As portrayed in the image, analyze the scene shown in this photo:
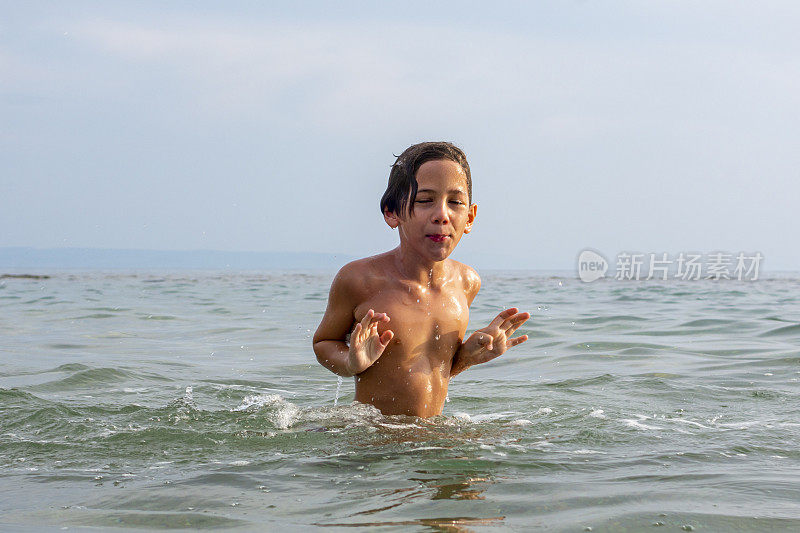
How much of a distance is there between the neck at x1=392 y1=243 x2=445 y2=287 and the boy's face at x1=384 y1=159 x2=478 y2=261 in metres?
0.09

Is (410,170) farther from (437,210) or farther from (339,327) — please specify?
(339,327)

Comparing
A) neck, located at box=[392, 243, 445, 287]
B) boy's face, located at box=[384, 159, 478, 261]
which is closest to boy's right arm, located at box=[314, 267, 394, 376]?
neck, located at box=[392, 243, 445, 287]

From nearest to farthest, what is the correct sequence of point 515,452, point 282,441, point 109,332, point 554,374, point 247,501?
point 247,501
point 515,452
point 282,441
point 554,374
point 109,332

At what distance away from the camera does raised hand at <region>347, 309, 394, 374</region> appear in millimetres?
3758

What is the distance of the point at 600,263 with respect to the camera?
35.9 m

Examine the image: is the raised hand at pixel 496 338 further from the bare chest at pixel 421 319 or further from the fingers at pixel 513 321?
the bare chest at pixel 421 319

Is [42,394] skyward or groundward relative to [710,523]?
groundward

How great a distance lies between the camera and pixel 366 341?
3822mm

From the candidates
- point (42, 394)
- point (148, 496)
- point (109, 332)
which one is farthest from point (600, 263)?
point (148, 496)

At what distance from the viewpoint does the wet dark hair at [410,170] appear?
13.8 ft

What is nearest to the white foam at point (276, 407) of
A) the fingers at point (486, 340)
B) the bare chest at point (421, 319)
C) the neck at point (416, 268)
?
the bare chest at point (421, 319)

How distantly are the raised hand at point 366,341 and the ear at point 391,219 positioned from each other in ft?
2.09

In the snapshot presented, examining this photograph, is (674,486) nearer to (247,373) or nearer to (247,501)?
(247,501)

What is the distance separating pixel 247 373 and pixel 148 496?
4155 mm
